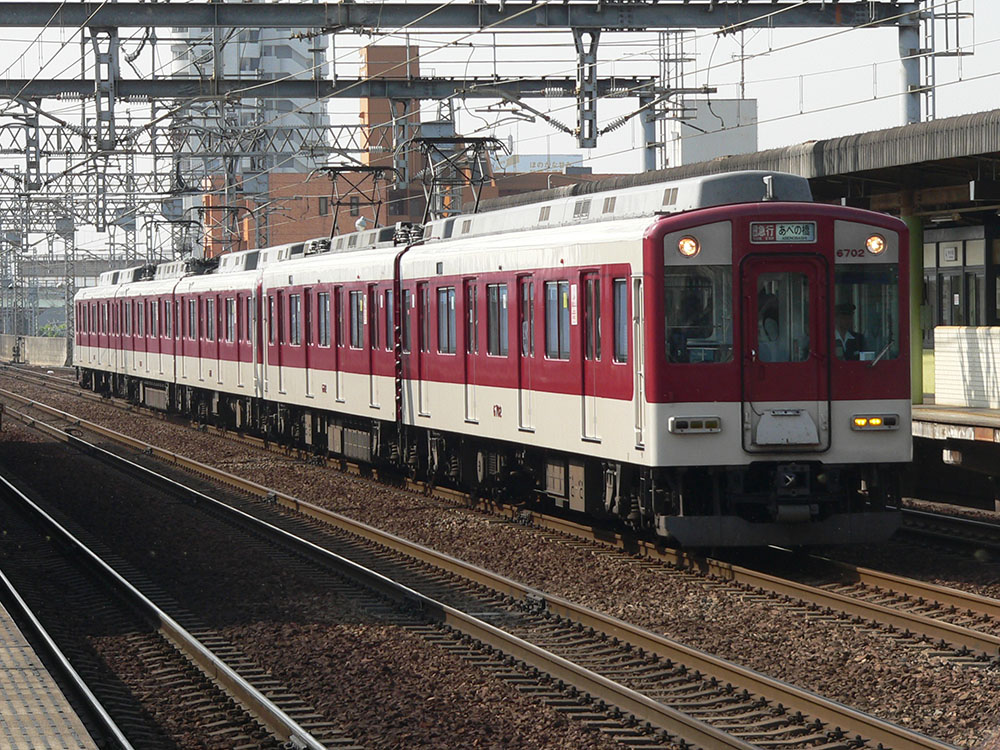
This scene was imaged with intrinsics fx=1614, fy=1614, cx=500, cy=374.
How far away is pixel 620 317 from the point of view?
14141mm

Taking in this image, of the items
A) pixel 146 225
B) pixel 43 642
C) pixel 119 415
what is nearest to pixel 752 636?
pixel 43 642

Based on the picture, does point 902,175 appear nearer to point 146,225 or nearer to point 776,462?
point 776,462

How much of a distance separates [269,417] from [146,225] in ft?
106

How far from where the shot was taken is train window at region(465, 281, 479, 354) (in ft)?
58.9

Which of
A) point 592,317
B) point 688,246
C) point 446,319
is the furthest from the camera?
point 446,319

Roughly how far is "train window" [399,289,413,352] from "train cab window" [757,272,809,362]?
7474 mm

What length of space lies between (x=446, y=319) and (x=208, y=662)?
8891mm

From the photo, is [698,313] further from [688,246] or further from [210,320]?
[210,320]

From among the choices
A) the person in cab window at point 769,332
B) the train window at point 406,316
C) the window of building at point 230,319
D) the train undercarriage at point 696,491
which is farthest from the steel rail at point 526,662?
the window of building at point 230,319

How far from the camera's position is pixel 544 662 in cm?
1016

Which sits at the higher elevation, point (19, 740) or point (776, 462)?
A: point (776, 462)

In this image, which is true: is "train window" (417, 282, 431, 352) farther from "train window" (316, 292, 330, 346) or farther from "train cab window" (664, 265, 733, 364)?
"train cab window" (664, 265, 733, 364)

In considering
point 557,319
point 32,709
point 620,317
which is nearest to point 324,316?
point 557,319

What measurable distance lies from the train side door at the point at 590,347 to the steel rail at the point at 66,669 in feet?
17.1
